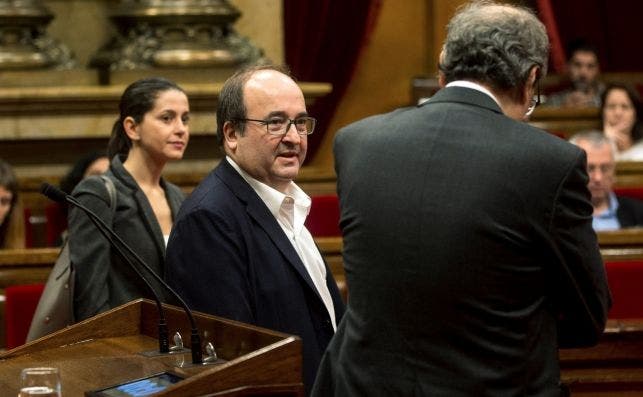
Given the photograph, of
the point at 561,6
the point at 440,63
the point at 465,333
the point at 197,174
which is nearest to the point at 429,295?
the point at 465,333

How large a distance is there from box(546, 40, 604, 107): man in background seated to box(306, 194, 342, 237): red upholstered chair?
309cm

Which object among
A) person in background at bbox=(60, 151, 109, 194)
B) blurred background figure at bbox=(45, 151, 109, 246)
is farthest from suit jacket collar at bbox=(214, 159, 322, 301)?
person in background at bbox=(60, 151, 109, 194)

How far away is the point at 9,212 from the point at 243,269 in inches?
89.7

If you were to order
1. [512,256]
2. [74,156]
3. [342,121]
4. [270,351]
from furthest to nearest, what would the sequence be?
1. [342,121]
2. [74,156]
3. [270,351]
4. [512,256]

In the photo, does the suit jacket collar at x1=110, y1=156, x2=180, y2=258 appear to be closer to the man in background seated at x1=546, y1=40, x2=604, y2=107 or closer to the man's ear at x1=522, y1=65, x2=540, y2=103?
the man's ear at x1=522, y1=65, x2=540, y2=103

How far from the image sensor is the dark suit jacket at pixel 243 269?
2857mm

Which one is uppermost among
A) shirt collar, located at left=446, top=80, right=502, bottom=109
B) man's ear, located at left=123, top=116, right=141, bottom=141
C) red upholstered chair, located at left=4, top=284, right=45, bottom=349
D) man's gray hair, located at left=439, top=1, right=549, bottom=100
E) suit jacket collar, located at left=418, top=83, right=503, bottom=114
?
man's gray hair, located at left=439, top=1, right=549, bottom=100

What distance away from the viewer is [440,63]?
239cm

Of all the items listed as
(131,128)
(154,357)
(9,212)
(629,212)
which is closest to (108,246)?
(131,128)

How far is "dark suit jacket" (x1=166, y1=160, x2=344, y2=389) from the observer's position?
2.86 meters

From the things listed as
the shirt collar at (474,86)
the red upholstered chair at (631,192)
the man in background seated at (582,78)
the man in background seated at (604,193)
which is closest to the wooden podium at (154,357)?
the shirt collar at (474,86)

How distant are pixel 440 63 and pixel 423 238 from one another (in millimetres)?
351

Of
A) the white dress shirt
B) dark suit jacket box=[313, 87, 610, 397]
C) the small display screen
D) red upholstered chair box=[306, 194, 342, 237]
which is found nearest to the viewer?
dark suit jacket box=[313, 87, 610, 397]

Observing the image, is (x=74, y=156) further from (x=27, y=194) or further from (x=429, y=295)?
(x=429, y=295)
